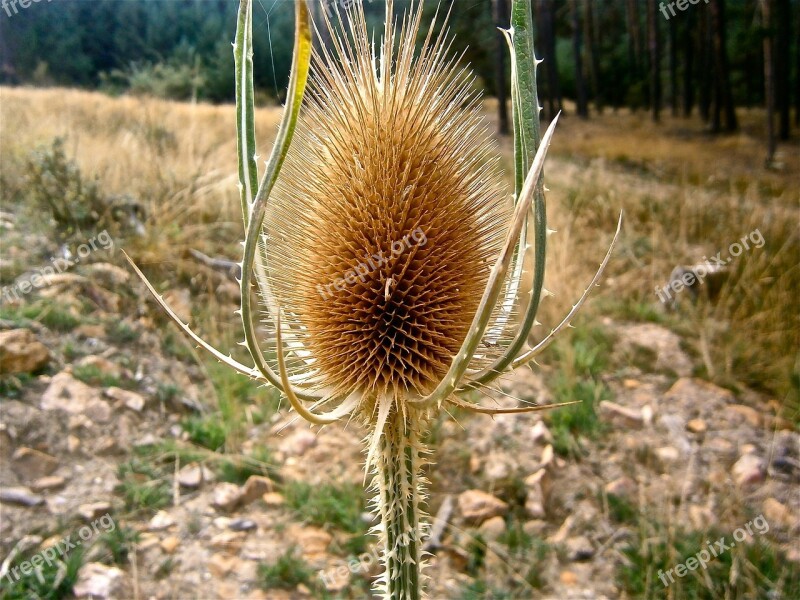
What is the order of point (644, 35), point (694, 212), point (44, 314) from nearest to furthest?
point (44, 314) → point (694, 212) → point (644, 35)

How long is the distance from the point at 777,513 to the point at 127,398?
294cm

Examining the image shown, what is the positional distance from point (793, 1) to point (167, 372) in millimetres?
20849

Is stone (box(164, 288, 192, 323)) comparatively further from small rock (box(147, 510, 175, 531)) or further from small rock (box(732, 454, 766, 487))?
small rock (box(732, 454, 766, 487))

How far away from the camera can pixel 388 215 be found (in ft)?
3.69

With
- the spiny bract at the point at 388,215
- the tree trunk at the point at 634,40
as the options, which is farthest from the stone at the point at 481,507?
the tree trunk at the point at 634,40

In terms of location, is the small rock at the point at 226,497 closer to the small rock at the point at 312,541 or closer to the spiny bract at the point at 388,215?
the small rock at the point at 312,541

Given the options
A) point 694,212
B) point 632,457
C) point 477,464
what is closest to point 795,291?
point 694,212

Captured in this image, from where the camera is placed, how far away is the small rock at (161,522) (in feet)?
7.65

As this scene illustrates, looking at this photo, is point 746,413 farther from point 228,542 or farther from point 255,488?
point 228,542

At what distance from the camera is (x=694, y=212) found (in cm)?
552

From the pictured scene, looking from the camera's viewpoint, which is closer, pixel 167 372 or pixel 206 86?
pixel 167 372

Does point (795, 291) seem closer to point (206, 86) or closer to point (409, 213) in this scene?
point (409, 213)

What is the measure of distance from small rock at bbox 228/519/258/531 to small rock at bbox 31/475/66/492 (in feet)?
2.31

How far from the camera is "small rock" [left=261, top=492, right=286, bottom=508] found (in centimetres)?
251
